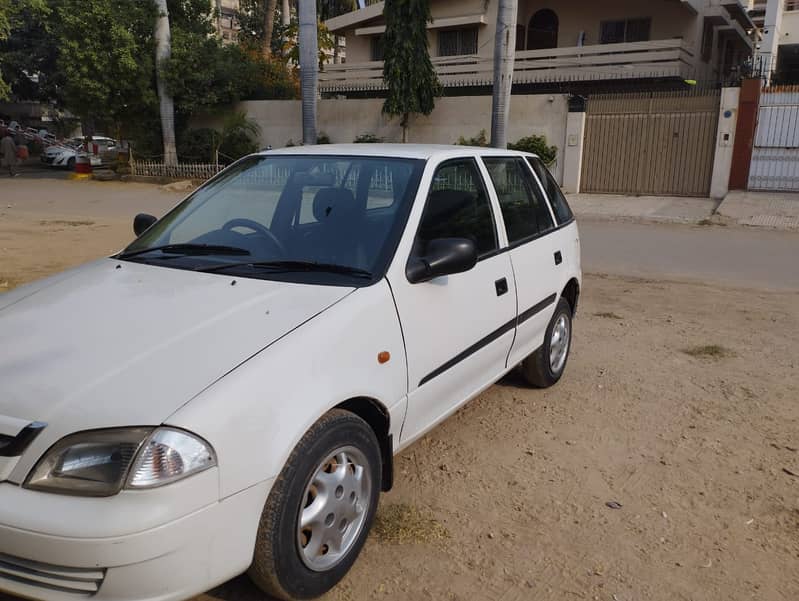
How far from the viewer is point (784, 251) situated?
11.4 metres

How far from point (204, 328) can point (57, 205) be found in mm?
17268

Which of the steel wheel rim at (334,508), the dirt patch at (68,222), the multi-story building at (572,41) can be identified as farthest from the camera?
the multi-story building at (572,41)

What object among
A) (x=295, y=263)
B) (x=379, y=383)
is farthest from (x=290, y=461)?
(x=295, y=263)

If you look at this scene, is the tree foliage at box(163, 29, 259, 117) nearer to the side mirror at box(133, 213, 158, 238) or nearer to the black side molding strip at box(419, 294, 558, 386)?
the side mirror at box(133, 213, 158, 238)

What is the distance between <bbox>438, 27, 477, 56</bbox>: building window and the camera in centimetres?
2765

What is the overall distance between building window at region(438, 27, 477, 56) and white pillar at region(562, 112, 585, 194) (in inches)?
380

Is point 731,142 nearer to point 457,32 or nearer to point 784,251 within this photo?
point 784,251

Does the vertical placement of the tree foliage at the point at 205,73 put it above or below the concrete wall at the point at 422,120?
above

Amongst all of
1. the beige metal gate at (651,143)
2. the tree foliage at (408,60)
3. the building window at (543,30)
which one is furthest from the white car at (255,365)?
the building window at (543,30)

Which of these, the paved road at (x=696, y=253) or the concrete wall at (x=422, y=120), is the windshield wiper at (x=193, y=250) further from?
the concrete wall at (x=422, y=120)

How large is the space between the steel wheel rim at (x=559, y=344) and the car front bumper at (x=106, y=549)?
10.6ft

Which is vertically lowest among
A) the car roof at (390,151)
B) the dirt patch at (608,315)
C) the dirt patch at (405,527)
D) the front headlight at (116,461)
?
the dirt patch at (608,315)

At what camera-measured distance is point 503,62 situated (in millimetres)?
17562

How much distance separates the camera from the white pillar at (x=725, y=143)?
57.0 feet
